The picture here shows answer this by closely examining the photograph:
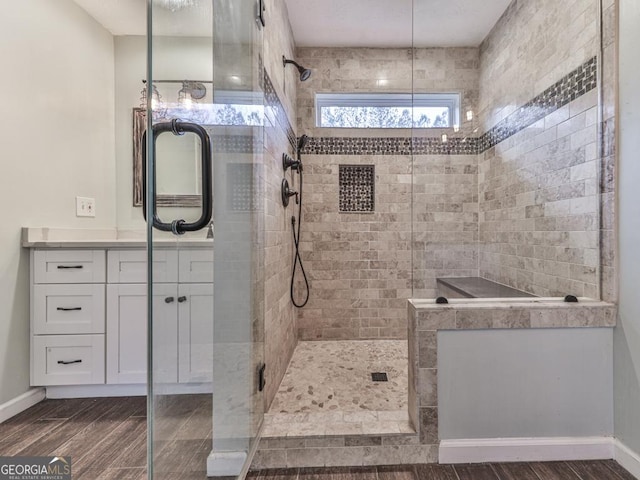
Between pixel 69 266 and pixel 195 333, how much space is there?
1.33 meters

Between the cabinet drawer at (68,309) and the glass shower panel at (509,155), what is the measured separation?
200 cm

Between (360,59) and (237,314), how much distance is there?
2.58m

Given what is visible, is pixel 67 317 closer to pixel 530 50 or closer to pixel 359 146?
pixel 359 146

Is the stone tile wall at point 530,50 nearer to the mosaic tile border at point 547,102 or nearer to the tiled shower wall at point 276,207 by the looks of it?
the mosaic tile border at point 547,102

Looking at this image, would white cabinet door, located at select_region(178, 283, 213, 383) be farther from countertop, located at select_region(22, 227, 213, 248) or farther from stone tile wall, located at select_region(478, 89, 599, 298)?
stone tile wall, located at select_region(478, 89, 599, 298)

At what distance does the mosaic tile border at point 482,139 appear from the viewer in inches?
61.1

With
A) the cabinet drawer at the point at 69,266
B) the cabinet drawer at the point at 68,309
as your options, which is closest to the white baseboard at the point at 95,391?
the cabinet drawer at the point at 68,309

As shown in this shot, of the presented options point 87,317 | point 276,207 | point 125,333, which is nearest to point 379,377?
point 276,207

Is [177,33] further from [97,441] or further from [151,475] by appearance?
[97,441]

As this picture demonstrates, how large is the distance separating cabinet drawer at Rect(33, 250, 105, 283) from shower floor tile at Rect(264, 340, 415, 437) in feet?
4.56

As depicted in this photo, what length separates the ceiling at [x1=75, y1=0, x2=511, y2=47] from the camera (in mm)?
2135

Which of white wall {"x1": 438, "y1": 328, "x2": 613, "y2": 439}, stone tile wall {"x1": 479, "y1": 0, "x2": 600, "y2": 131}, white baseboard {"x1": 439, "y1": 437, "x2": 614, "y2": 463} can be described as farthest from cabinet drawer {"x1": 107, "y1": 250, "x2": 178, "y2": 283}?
stone tile wall {"x1": 479, "y1": 0, "x2": 600, "y2": 131}

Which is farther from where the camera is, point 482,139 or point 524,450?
point 482,139

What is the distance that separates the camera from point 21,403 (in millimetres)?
1721
